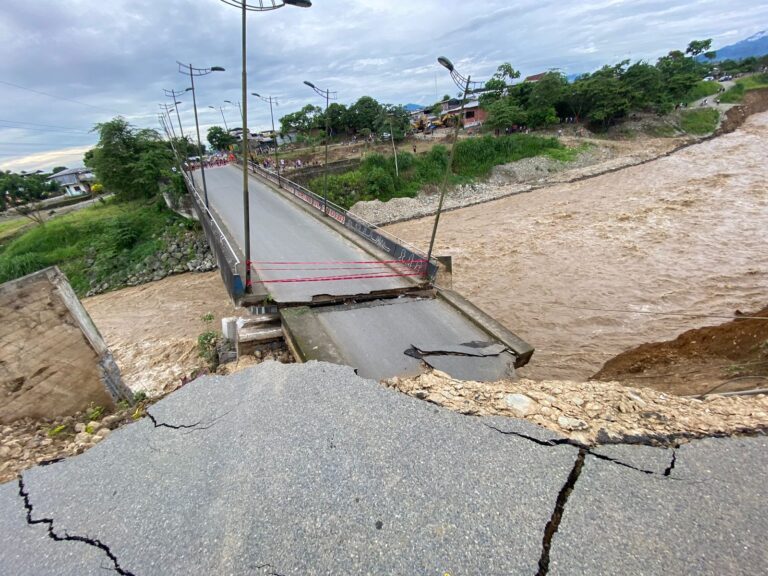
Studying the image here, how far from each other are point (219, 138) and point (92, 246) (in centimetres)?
3861

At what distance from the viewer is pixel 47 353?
4.53 meters

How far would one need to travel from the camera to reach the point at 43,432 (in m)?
4.40

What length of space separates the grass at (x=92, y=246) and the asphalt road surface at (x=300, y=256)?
7.99m

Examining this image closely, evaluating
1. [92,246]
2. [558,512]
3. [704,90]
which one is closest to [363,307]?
[558,512]

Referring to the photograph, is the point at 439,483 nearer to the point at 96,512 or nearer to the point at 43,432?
the point at 96,512

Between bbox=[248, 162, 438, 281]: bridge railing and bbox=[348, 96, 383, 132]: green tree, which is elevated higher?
bbox=[348, 96, 383, 132]: green tree

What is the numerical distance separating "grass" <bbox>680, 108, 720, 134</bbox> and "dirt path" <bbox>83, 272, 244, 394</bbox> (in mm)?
52258

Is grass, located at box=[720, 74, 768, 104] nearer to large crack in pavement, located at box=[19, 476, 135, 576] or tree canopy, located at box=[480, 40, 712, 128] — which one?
tree canopy, located at box=[480, 40, 712, 128]

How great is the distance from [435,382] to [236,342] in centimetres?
438

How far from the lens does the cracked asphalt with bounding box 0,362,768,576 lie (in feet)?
9.13

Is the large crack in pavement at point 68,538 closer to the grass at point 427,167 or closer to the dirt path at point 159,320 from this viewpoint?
the dirt path at point 159,320

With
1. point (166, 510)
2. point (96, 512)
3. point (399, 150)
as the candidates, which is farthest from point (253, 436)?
point (399, 150)

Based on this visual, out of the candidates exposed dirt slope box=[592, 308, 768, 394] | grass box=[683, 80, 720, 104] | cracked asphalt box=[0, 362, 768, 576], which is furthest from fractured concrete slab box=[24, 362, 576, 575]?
grass box=[683, 80, 720, 104]

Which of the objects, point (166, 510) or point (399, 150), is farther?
point (399, 150)
